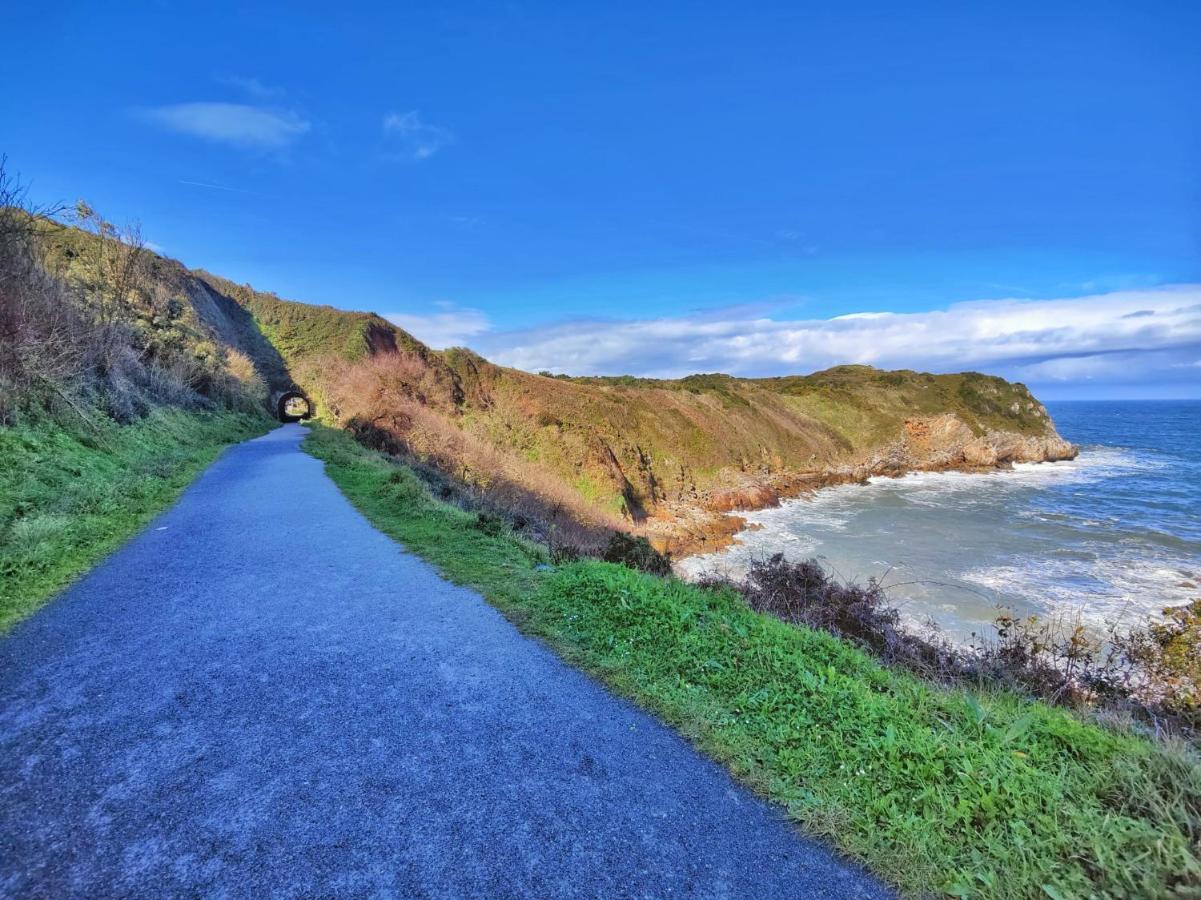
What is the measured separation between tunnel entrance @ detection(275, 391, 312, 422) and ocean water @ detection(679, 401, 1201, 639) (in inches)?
1245

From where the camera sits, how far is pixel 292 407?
43.5 meters

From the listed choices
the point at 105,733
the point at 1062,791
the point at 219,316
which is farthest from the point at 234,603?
the point at 219,316

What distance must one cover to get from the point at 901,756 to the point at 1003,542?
27.2 metres

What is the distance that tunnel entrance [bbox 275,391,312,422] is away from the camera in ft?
124

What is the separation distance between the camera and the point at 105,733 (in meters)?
3.42

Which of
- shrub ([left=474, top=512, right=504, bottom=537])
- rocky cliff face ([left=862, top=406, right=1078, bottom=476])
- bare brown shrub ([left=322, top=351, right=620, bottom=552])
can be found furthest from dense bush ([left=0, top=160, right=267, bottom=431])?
rocky cliff face ([left=862, top=406, right=1078, bottom=476])

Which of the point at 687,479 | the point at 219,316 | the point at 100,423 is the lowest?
the point at 687,479

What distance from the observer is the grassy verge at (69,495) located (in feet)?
19.3

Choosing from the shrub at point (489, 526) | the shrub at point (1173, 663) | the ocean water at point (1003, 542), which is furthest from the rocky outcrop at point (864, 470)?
the shrub at point (1173, 663)

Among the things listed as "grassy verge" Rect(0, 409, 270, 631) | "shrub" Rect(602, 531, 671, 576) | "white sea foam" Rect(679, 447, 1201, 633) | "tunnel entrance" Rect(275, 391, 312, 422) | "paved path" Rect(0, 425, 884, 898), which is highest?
"tunnel entrance" Rect(275, 391, 312, 422)

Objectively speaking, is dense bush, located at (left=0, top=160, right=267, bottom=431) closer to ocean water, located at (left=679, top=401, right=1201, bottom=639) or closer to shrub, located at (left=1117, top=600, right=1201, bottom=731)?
ocean water, located at (left=679, top=401, right=1201, bottom=639)

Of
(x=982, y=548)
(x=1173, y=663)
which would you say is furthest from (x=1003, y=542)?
(x=1173, y=663)

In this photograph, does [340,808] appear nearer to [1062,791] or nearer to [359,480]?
[1062,791]

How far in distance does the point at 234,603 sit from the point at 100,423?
11072 mm
